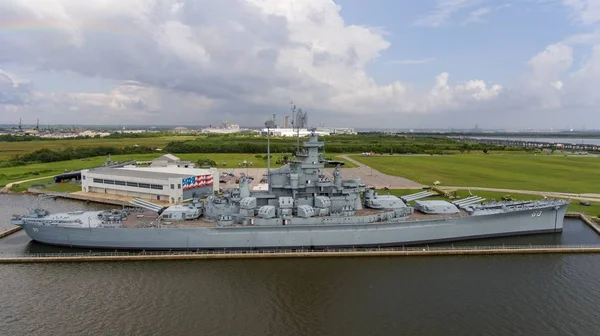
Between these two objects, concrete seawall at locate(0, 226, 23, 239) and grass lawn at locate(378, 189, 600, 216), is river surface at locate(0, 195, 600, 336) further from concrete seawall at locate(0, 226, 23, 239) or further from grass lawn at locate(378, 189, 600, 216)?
grass lawn at locate(378, 189, 600, 216)

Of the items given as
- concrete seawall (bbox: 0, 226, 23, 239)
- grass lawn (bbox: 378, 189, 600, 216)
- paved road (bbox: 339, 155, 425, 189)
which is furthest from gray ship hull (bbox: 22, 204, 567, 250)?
paved road (bbox: 339, 155, 425, 189)

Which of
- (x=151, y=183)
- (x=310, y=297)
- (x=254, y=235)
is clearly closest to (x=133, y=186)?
Result: (x=151, y=183)

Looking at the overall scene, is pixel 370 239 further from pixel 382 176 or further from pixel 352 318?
pixel 382 176

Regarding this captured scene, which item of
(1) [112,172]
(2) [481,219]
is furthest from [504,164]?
(1) [112,172]

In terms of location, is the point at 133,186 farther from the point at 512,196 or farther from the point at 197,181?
the point at 512,196

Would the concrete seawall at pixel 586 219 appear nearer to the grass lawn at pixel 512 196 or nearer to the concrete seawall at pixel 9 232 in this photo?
the grass lawn at pixel 512 196

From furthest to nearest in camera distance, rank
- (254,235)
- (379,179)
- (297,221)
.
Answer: (379,179)
(297,221)
(254,235)
